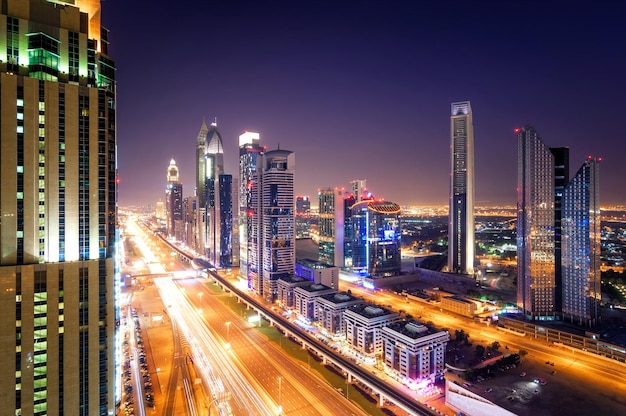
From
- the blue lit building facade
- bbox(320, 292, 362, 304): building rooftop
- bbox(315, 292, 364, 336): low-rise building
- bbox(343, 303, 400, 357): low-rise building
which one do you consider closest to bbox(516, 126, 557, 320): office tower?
bbox(343, 303, 400, 357): low-rise building

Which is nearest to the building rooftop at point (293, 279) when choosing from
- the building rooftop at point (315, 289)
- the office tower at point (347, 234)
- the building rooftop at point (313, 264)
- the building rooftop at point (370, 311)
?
the building rooftop at point (315, 289)

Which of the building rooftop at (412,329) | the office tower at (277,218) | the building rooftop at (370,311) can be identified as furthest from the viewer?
the office tower at (277,218)

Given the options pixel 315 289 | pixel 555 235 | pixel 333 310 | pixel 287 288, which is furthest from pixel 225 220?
pixel 555 235

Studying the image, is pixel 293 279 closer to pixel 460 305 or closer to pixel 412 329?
pixel 460 305

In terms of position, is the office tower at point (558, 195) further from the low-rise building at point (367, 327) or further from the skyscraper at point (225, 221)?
the skyscraper at point (225, 221)

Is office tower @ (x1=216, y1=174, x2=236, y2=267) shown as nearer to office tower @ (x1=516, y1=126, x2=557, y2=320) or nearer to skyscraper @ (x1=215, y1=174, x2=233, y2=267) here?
skyscraper @ (x1=215, y1=174, x2=233, y2=267)

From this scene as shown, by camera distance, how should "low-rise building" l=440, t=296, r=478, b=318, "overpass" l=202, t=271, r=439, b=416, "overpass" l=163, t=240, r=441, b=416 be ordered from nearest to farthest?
"overpass" l=163, t=240, r=441, b=416 → "overpass" l=202, t=271, r=439, b=416 → "low-rise building" l=440, t=296, r=478, b=318
